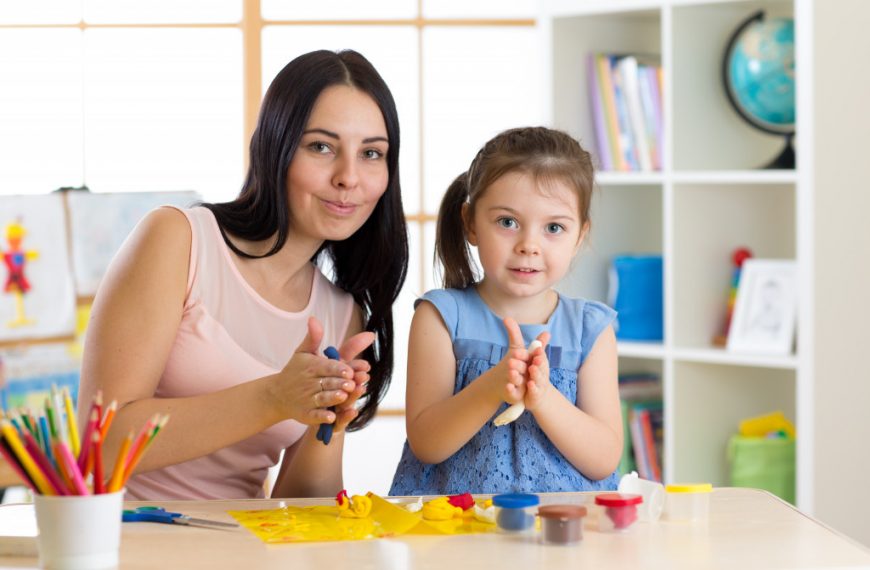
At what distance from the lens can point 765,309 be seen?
303 centimetres

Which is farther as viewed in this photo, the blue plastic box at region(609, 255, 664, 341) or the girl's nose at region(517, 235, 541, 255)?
the blue plastic box at region(609, 255, 664, 341)

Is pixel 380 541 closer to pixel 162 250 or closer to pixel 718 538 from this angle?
pixel 718 538

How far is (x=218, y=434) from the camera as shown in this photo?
5.42 feet

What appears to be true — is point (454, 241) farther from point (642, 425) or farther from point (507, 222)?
point (642, 425)

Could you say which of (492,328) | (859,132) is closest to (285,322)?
(492,328)

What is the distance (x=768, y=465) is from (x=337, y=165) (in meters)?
1.70

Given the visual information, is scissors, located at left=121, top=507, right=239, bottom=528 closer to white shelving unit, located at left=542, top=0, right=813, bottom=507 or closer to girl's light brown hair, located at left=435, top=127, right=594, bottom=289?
girl's light brown hair, located at left=435, top=127, right=594, bottom=289

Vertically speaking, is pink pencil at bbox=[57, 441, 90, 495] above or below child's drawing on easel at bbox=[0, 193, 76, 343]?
below

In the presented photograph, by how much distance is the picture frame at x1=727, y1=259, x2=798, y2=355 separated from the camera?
117 inches

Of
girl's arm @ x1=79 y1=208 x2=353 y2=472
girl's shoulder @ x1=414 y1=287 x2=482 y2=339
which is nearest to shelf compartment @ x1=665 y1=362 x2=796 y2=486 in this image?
girl's shoulder @ x1=414 y1=287 x2=482 y2=339

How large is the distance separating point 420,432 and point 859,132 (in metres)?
1.59

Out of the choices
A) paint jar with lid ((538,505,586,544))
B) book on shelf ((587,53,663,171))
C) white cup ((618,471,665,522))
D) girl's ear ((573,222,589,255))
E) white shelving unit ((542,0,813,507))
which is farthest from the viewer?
book on shelf ((587,53,663,171))

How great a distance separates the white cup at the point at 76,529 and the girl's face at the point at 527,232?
725 mm

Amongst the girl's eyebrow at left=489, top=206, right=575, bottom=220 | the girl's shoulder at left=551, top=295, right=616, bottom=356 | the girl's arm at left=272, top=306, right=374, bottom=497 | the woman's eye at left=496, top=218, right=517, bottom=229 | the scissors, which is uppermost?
the girl's eyebrow at left=489, top=206, right=575, bottom=220
